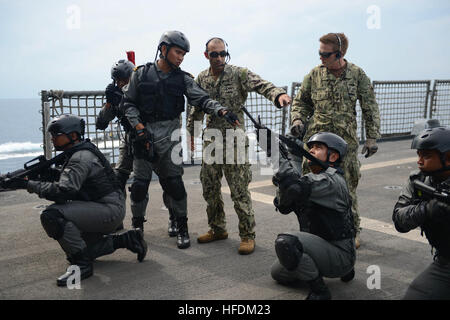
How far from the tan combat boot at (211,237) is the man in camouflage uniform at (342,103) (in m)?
1.07

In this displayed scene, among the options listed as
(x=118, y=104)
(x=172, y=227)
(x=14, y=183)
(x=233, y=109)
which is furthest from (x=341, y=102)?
(x=14, y=183)

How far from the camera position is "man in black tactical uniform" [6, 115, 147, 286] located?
360 cm

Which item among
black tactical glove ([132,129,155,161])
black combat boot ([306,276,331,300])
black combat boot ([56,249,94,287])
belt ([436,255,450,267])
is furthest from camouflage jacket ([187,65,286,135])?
belt ([436,255,450,267])

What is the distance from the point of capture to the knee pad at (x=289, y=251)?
3.05 meters

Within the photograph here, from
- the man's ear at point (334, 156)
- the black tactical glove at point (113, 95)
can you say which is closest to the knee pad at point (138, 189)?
the black tactical glove at point (113, 95)

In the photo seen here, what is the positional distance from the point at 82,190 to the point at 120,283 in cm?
84

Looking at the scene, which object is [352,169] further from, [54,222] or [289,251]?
[54,222]

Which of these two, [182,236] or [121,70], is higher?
[121,70]

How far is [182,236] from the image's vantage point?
4402mm

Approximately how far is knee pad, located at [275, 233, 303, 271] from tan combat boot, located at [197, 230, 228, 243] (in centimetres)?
149

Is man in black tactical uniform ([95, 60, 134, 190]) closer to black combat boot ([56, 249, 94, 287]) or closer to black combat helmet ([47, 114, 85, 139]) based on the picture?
black combat helmet ([47, 114, 85, 139])

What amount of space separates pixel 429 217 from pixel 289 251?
0.90 metres
